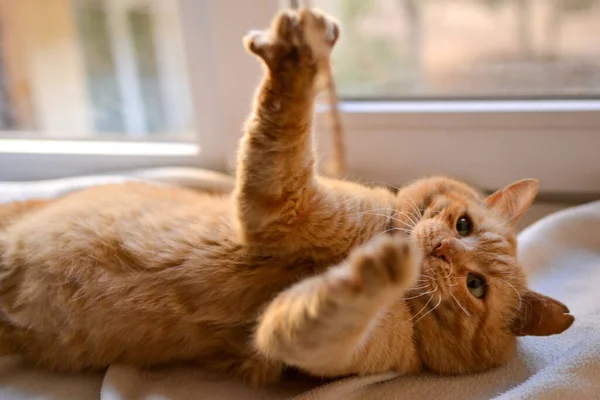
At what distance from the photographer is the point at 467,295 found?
0.95m

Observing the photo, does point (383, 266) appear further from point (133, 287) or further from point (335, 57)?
point (335, 57)

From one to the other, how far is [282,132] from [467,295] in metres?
0.39

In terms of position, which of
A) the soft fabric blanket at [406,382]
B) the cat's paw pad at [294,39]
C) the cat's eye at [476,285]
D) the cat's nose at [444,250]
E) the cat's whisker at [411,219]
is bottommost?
the soft fabric blanket at [406,382]

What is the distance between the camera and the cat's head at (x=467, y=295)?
94 centimetres

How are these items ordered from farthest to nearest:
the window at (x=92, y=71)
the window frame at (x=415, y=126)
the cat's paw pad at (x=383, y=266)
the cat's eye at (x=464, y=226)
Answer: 1. the window at (x=92, y=71)
2. the window frame at (x=415, y=126)
3. the cat's eye at (x=464, y=226)
4. the cat's paw pad at (x=383, y=266)

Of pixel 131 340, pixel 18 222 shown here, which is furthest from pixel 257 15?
pixel 131 340

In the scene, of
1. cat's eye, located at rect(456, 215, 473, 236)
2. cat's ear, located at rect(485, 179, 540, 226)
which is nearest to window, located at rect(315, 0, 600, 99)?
cat's ear, located at rect(485, 179, 540, 226)

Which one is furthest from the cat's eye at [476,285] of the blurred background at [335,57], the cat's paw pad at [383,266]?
the blurred background at [335,57]

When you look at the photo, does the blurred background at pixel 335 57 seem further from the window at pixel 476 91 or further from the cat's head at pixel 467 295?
the cat's head at pixel 467 295

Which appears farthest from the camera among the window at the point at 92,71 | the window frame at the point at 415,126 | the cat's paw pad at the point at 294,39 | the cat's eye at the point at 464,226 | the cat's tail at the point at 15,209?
the window at the point at 92,71

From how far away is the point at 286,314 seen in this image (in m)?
0.71

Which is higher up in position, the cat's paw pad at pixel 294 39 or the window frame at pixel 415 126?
the cat's paw pad at pixel 294 39

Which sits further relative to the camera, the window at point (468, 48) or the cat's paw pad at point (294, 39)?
the window at point (468, 48)

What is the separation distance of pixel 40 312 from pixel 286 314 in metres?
0.50
